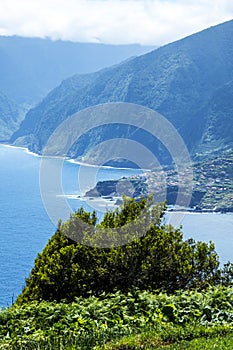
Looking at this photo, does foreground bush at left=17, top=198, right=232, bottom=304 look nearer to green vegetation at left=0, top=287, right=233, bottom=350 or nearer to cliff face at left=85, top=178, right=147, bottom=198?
green vegetation at left=0, top=287, right=233, bottom=350

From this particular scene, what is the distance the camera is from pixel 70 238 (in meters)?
15.5

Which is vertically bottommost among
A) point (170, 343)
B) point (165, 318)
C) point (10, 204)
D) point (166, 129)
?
point (170, 343)

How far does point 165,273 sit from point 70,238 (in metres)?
2.81

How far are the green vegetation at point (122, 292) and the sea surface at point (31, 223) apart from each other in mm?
26435

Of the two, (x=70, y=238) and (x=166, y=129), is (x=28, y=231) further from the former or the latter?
(x=166, y=129)

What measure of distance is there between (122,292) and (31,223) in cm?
8675

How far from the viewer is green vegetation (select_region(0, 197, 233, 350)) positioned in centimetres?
825

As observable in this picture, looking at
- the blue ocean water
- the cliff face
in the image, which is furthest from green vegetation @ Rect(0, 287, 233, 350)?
the cliff face

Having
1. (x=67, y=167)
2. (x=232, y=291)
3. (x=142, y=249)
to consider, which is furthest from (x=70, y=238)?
(x=67, y=167)

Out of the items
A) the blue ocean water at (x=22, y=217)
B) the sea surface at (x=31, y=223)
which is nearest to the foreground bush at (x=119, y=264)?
the blue ocean water at (x=22, y=217)

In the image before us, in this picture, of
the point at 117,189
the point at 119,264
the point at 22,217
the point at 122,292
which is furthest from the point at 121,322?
the point at 117,189

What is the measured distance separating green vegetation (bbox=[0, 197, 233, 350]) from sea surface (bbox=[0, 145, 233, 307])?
1041 inches

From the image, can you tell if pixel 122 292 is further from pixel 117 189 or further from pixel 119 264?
pixel 117 189

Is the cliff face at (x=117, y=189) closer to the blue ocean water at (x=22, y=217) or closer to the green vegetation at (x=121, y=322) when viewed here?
the blue ocean water at (x=22, y=217)
